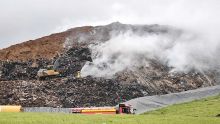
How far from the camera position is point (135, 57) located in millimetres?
67125

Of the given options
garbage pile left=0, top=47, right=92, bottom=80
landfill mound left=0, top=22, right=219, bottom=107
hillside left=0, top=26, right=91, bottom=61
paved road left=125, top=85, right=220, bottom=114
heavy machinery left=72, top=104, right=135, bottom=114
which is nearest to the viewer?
heavy machinery left=72, top=104, right=135, bottom=114

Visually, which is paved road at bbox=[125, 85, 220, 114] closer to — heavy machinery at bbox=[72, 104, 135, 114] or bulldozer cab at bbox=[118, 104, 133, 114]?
bulldozer cab at bbox=[118, 104, 133, 114]

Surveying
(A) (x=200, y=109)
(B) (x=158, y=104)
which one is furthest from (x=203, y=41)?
(A) (x=200, y=109)

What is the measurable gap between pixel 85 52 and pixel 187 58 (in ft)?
48.3

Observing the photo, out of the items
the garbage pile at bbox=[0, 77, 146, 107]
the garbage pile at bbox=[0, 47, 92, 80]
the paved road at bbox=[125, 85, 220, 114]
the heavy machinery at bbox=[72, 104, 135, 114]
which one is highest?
the garbage pile at bbox=[0, 47, 92, 80]

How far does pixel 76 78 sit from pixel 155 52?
497 inches

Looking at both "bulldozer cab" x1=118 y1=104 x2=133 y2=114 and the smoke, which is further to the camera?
the smoke

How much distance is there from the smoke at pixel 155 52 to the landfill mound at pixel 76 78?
0.80 meters

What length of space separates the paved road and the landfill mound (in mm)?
7078

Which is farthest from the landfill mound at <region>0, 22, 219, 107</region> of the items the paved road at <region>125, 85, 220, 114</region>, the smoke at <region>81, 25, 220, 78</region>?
the paved road at <region>125, 85, 220, 114</region>

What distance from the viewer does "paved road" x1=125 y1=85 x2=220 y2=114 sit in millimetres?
48344

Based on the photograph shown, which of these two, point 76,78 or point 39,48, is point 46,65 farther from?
point 76,78

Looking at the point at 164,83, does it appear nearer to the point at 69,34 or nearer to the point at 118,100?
the point at 118,100

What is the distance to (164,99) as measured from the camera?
50.6 meters
